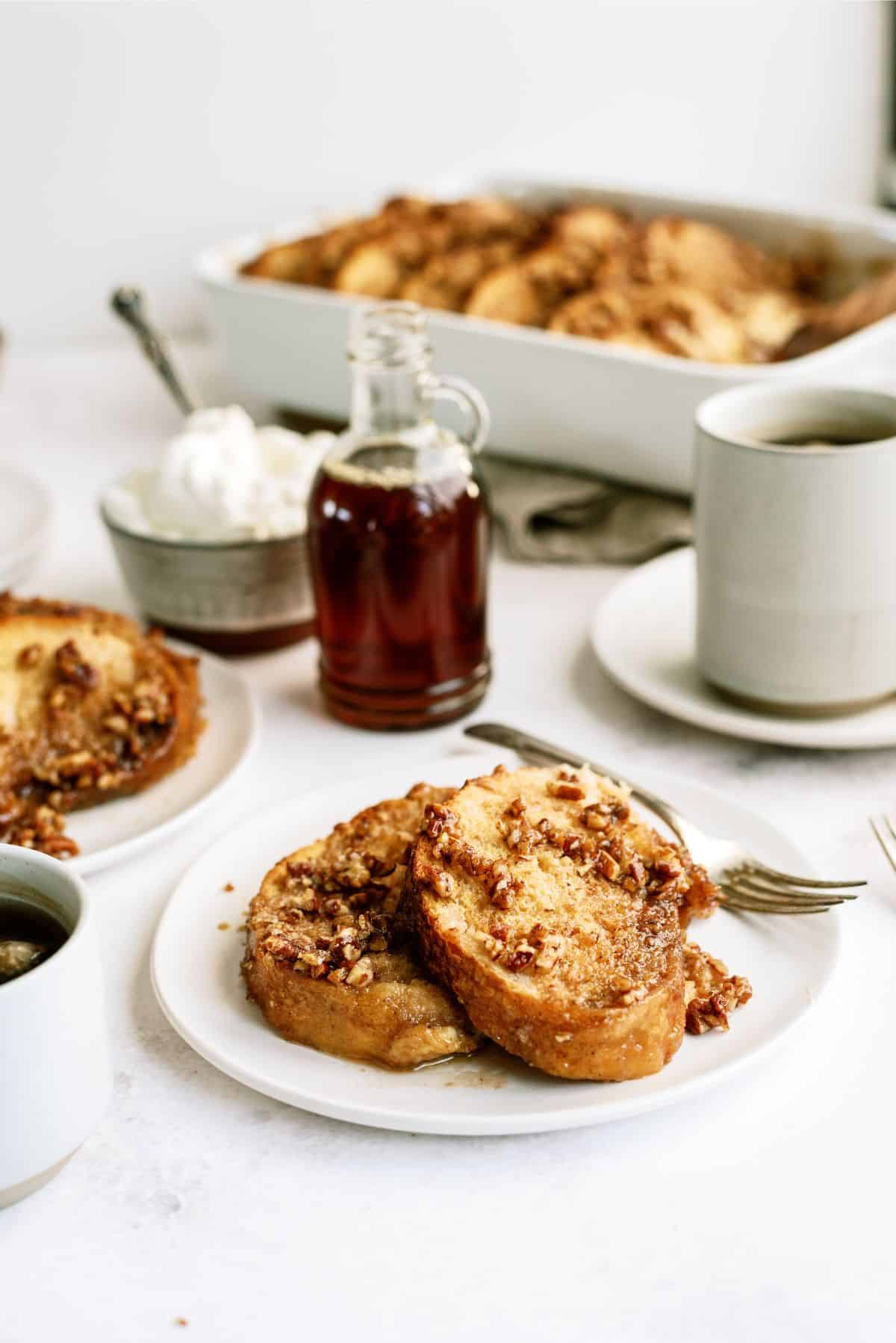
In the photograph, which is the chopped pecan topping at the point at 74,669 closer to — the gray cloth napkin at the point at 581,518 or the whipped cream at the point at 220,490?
the whipped cream at the point at 220,490

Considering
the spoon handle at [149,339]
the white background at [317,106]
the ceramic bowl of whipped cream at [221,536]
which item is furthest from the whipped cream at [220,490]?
the white background at [317,106]

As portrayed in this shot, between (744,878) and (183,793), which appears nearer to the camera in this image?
(744,878)

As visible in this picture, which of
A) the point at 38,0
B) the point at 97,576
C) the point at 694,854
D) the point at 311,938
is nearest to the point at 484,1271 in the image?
the point at 311,938

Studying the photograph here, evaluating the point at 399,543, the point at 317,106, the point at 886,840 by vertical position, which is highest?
the point at 317,106

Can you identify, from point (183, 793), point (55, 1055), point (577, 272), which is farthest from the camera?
point (577, 272)

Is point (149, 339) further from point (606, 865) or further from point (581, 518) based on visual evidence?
point (606, 865)

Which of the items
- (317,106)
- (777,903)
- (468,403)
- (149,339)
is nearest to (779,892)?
(777,903)
